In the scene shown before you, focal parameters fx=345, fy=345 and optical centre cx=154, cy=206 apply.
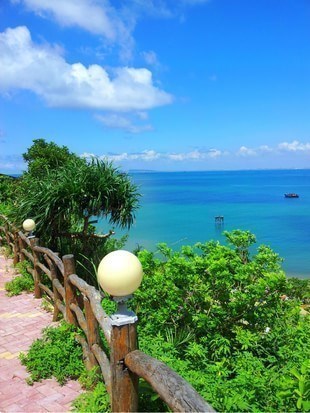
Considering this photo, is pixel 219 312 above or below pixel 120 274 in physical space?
below

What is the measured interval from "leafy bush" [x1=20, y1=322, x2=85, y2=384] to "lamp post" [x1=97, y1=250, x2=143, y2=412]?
48.0 inches

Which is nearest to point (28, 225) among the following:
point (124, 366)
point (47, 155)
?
point (124, 366)

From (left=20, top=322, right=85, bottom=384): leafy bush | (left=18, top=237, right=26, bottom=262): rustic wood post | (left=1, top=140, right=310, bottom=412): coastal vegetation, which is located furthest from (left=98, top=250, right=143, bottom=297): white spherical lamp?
(left=18, top=237, right=26, bottom=262): rustic wood post

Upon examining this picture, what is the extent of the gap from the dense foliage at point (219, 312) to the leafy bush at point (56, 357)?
2.29 feet

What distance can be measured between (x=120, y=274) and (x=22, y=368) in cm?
219

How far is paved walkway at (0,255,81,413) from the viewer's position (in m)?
2.90

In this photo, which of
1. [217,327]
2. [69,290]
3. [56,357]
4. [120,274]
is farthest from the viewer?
[69,290]

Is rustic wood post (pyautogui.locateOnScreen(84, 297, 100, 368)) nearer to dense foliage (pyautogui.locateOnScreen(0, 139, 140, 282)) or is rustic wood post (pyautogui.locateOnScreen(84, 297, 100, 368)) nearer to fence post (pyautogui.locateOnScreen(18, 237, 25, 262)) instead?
dense foliage (pyautogui.locateOnScreen(0, 139, 140, 282))

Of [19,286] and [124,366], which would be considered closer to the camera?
[124,366]

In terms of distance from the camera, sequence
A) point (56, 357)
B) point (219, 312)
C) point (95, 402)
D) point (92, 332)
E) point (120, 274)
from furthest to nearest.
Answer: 1. point (219, 312)
2. point (56, 357)
3. point (92, 332)
4. point (95, 402)
5. point (120, 274)

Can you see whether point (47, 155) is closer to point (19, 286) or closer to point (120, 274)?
point (19, 286)

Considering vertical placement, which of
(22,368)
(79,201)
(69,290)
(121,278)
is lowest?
(22,368)

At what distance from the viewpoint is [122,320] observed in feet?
6.93

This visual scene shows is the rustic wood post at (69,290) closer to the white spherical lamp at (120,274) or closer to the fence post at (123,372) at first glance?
the fence post at (123,372)
